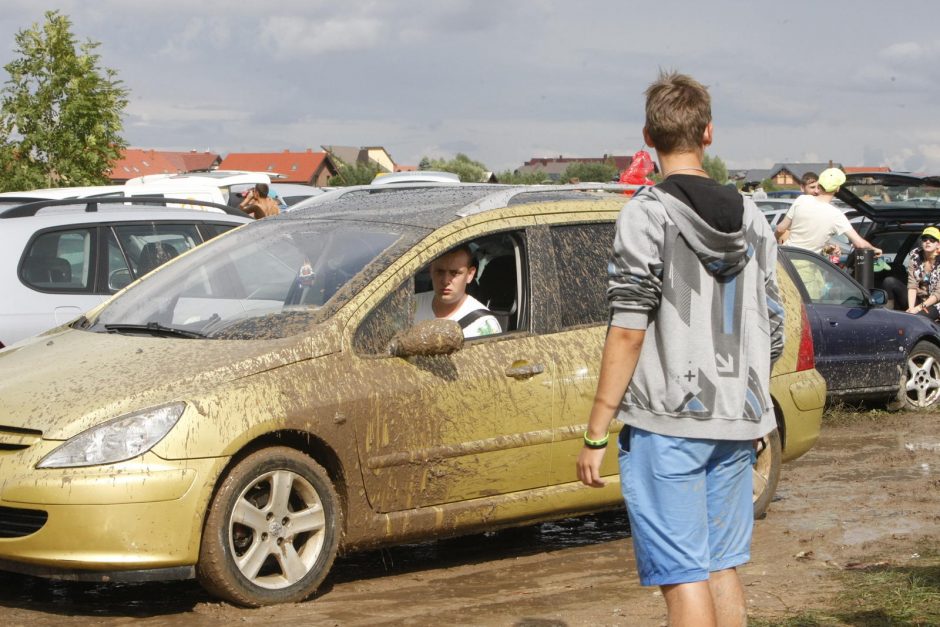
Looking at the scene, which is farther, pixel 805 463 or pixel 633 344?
pixel 805 463

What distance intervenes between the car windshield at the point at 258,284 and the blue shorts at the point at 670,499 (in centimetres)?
228

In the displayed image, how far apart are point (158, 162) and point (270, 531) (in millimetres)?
114529

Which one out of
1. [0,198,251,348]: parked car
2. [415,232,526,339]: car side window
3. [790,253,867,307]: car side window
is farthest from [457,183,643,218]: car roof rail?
[790,253,867,307]: car side window

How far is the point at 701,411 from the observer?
3.88 meters

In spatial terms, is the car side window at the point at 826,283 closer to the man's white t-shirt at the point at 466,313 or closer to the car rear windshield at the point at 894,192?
the car rear windshield at the point at 894,192

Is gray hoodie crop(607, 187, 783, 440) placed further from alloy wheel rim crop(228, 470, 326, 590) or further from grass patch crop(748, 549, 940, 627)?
alloy wheel rim crop(228, 470, 326, 590)

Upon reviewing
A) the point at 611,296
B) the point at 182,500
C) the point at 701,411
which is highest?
the point at 611,296

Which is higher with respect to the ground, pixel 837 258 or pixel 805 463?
pixel 837 258

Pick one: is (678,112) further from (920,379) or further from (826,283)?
(920,379)

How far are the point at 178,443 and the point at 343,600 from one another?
1081 millimetres

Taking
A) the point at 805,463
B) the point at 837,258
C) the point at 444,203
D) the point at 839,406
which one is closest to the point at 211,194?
the point at 837,258

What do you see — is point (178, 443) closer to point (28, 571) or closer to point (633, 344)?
point (28, 571)

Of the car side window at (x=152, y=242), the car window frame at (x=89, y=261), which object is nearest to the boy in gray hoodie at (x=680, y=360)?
the car window frame at (x=89, y=261)

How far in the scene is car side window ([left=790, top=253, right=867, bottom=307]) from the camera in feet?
37.0
